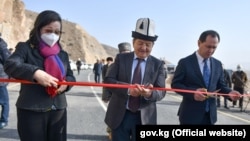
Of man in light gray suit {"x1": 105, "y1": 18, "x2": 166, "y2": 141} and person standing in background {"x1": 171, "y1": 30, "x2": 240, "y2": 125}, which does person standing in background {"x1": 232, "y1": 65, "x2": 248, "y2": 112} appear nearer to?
person standing in background {"x1": 171, "y1": 30, "x2": 240, "y2": 125}

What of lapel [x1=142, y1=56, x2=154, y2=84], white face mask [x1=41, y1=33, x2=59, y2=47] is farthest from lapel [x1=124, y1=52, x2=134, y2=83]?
white face mask [x1=41, y1=33, x2=59, y2=47]

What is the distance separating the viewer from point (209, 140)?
12.1ft

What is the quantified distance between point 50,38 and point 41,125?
0.75m

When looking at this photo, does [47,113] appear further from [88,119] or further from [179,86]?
[88,119]

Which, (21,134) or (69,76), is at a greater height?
(69,76)

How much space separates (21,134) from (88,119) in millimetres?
6514

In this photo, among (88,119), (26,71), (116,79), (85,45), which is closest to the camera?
(26,71)

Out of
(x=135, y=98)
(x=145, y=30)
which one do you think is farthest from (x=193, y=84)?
(x=145, y=30)

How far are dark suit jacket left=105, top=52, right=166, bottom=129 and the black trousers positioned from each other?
1.90 feet

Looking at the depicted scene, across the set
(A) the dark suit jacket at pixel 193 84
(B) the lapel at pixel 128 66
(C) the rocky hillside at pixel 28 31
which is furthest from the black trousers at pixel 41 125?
(C) the rocky hillside at pixel 28 31

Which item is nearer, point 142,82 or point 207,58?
point 142,82

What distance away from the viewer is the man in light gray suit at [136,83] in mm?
4000

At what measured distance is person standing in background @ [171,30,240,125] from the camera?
4.55 metres

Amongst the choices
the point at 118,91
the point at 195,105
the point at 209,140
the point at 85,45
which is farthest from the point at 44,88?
the point at 85,45
